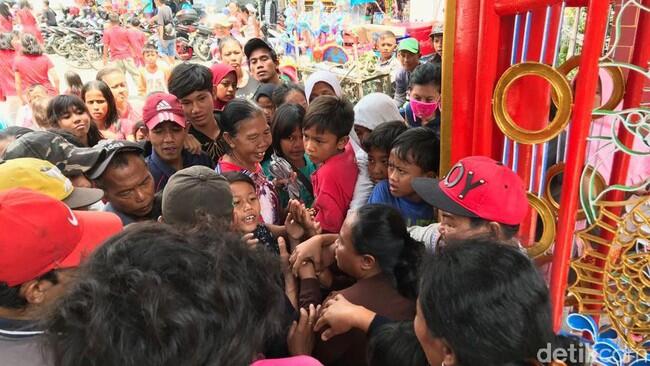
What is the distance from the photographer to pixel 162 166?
6.96 feet

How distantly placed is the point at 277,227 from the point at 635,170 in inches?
47.1

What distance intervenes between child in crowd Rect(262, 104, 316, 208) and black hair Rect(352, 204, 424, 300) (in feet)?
3.07

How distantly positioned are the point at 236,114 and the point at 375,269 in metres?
1.03

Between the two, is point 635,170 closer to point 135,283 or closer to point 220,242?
point 220,242

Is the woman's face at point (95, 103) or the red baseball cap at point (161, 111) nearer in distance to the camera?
the red baseball cap at point (161, 111)

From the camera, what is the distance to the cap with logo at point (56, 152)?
5.36 feet

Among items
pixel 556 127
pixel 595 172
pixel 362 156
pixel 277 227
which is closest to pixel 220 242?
pixel 556 127

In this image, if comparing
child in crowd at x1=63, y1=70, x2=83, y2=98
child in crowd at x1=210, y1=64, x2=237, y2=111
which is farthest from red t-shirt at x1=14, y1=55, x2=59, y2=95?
child in crowd at x1=210, y1=64, x2=237, y2=111

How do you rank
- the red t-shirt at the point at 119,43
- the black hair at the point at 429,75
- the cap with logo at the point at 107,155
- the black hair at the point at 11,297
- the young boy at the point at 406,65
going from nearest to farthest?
1. the black hair at the point at 11,297
2. the cap with logo at the point at 107,155
3. the black hair at the point at 429,75
4. the young boy at the point at 406,65
5. the red t-shirt at the point at 119,43

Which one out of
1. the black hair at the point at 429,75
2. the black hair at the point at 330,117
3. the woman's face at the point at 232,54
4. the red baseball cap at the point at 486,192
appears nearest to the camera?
the red baseball cap at the point at 486,192

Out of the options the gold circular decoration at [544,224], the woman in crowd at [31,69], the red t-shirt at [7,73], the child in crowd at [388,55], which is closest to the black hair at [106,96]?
the woman in crowd at [31,69]

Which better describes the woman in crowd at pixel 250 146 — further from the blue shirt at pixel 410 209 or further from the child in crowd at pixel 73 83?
the child in crowd at pixel 73 83

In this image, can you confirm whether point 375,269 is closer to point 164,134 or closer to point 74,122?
point 164,134

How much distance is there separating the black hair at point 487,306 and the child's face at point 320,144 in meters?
1.30
